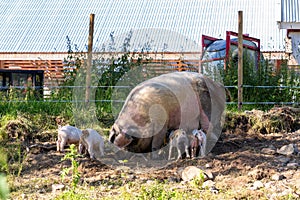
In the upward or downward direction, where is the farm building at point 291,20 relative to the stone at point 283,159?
upward

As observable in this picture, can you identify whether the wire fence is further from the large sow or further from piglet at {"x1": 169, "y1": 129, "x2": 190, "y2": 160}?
piglet at {"x1": 169, "y1": 129, "x2": 190, "y2": 160}

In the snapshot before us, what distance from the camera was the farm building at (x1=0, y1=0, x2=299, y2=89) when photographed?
2183cm

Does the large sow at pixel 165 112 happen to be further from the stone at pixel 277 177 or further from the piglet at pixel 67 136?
the stone at pixel 277 177

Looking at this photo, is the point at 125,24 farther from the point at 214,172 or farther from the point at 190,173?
the point at 190,173

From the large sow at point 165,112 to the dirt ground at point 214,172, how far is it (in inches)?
16.2

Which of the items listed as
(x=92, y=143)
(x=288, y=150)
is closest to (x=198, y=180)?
(x=92, y=143)

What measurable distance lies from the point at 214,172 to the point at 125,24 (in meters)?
18.5

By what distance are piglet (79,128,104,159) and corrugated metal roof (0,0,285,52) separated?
1414cm

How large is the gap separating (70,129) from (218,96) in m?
2.36

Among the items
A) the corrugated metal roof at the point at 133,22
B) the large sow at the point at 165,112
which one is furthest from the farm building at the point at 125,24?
the large sow at the point at 165,112

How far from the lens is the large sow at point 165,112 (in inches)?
265

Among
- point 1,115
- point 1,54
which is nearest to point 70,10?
point 1,54

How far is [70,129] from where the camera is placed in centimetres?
725

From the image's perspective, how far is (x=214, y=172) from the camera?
19.7ft
